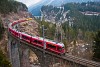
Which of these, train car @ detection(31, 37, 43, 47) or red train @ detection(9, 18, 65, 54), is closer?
red train @ detection(9, 18, 65, 54)

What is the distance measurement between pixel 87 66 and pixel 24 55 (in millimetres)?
20103

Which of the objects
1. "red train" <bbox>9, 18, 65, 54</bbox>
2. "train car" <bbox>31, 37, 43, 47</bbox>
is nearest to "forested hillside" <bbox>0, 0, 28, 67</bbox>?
"red train" <bbox>9, 18, 65, 54</bbox>

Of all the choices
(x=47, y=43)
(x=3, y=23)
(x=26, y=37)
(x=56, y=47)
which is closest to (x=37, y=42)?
(x=47, y=43)

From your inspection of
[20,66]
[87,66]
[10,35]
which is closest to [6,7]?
[10,35]

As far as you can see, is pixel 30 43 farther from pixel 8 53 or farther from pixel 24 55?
pixel 8 53

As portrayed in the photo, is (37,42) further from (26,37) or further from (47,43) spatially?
(26,37)

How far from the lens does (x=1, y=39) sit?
230 ft

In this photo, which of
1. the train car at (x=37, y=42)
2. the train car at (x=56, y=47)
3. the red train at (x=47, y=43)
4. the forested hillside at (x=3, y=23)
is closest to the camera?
the forested hillside at (x=3, y=23)

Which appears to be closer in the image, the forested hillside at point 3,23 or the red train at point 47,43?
the forested hillside at point 3,23

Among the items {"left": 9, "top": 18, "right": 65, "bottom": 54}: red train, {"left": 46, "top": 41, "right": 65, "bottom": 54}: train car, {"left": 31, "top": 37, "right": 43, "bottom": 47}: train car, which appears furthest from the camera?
{"left": 31, "top": 37, "right": 43, "bottom": 47}: train car

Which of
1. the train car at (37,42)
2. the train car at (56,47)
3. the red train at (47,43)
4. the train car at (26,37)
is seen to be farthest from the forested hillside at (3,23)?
the train car at (56,47)

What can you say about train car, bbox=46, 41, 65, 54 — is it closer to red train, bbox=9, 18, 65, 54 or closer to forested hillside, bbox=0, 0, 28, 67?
red train, bbox=9, 18, 65, 54

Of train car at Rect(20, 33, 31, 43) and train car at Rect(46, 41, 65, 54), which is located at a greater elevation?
train car at Rect(46, 41, 65, 54)

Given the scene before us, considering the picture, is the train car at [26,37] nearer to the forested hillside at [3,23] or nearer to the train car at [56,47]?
the forested hillside at [3,23]
